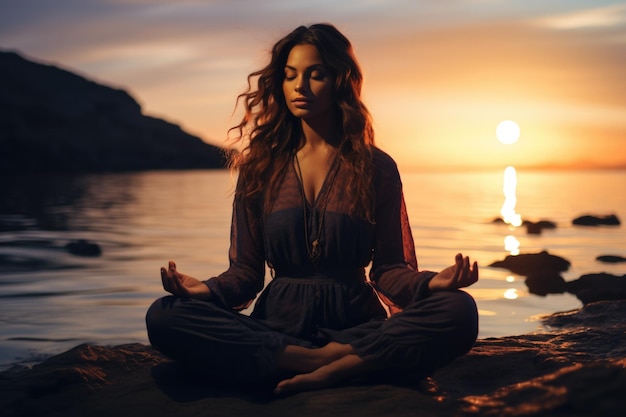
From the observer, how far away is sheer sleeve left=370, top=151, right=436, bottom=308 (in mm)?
5348

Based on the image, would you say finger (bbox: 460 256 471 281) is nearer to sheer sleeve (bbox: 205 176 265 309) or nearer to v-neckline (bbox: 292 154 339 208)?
v-neckline (bbox: 292 154 339 208)

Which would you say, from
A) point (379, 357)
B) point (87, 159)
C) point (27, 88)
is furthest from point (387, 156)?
point (27, 88)

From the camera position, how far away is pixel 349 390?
4738mm

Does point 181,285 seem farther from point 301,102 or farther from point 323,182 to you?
point 301,102

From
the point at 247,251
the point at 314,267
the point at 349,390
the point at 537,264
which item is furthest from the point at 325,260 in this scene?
the point at 537,264

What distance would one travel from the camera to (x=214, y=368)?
16.1 feet

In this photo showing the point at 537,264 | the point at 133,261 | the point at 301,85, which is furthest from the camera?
the point at 133,261

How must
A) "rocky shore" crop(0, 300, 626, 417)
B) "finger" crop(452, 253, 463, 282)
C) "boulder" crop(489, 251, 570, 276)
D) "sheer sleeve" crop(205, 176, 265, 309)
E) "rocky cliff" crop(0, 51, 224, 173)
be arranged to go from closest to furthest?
"rocky shore" crop(0, 300, 626, 417) < "finger" crop(452, 253, 463, 282) < "sheer sleeve" crop(205, 176, 265, 309) < "boulder" crop(489, 251, 570, 276) < "rocky cliff" crop(0, 51, 224, 173)

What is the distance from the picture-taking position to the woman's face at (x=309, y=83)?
5.29 metres

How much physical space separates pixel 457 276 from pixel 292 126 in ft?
5.18

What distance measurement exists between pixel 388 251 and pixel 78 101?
12294cm

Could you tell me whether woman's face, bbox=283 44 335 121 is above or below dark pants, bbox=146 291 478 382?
above

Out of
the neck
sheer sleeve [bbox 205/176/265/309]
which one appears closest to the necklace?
the neck

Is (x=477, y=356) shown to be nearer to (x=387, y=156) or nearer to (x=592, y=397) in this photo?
(x=387, y=156)
